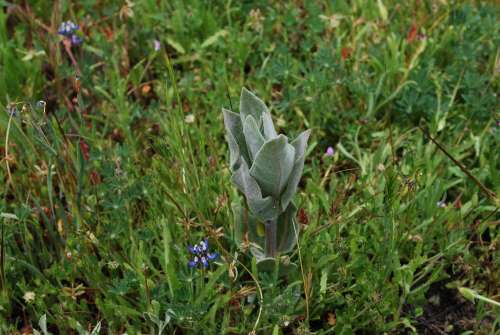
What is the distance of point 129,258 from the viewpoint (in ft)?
7.88

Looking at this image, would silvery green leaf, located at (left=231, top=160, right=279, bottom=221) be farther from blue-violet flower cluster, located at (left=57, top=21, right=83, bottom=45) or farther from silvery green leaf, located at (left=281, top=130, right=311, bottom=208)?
blue-violet flower cluster, located at (left=57, top=21, right=83, bottom=45)

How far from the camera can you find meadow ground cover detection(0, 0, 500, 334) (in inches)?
87.6

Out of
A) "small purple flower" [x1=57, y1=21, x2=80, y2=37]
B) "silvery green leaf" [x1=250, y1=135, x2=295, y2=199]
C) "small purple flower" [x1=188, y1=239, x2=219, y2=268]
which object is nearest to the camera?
"silvery green leaf" [x1=250, y1=135, x2=295, y2=199]

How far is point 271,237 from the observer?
7.16 feet

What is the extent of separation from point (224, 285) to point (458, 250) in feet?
2.90

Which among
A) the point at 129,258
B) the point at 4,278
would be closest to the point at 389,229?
the point at 129,258

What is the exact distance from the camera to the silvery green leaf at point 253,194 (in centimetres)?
196

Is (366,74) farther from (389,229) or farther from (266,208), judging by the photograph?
(266,208)

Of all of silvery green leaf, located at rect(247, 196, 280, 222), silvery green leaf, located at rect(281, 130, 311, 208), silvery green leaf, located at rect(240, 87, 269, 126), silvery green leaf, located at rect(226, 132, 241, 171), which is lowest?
silvery green leaf, located at rect(247, 196, 280, 222)

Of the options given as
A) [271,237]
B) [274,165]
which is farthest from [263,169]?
[271,237]

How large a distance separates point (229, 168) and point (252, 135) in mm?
547

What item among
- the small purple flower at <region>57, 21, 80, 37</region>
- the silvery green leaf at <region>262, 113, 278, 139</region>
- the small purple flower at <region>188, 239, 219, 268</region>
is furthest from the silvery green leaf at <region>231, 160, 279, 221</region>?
the small purple flower at <region>57, 21, 80, 37</region>

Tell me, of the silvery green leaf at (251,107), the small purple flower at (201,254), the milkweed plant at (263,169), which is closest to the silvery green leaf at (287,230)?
the milkweed plant at (263,169)

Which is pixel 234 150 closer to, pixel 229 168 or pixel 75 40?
pixel 229 168
